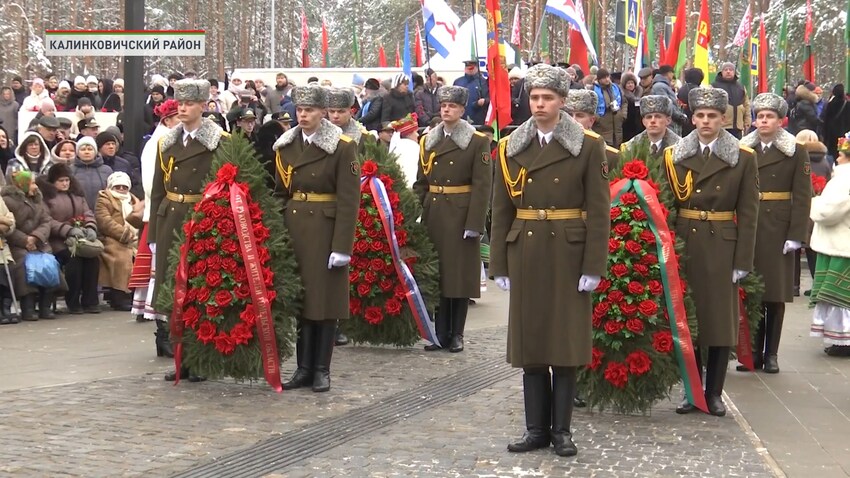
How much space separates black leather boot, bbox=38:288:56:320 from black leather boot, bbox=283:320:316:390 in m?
4.53

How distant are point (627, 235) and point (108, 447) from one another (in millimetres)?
3475

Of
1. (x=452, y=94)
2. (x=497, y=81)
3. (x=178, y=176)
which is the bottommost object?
(x=178, y=176)

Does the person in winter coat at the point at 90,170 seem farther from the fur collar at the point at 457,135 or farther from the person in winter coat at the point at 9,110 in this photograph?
the person in winter coat at the point at 9,110

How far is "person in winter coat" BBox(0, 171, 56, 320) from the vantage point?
512 inches

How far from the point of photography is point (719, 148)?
875 cm

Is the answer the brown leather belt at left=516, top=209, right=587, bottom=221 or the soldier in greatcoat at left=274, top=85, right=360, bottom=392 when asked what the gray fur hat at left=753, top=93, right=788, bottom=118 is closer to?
the soldier in greatcoat at left=274, top=85, right=360, bottom=392

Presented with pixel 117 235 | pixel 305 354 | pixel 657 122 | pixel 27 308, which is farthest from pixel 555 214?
pixel 117 235

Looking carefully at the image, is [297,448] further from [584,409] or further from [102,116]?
[102,116]

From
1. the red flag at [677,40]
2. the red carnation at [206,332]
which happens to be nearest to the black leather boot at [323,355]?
the red carnation at [206,332]

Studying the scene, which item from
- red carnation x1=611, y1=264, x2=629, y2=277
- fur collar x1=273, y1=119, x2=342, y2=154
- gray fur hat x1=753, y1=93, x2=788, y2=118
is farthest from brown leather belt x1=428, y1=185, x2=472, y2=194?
red carnation x1=611, y1=264, x2=629, y2=277

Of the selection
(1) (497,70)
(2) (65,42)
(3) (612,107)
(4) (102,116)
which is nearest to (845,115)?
(3) (612,107)

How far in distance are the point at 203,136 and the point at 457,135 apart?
2420 mm

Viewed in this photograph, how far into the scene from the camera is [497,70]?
16.3 m

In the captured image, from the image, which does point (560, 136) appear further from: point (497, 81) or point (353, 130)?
point (497, 81)
